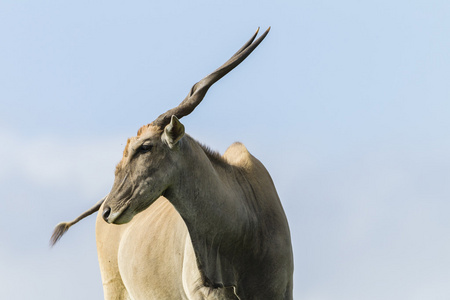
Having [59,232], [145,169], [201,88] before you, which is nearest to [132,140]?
[145,169]

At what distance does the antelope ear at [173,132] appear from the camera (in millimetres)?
7680

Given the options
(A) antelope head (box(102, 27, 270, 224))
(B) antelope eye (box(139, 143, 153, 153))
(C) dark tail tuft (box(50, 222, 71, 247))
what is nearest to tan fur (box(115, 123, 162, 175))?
(A) antelope head (box(102, 27, 270, 224))

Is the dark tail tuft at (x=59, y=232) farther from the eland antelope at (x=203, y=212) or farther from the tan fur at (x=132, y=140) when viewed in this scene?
the tan fur at (x=132, y=140)

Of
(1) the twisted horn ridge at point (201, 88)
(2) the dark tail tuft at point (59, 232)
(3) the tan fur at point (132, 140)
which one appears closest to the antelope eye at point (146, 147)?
(3) the tan fur at point (132, 140)

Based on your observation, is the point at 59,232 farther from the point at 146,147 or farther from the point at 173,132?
the point at 173,132

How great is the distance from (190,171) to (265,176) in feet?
3.80

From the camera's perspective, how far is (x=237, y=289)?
8.38 meters

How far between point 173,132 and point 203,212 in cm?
70

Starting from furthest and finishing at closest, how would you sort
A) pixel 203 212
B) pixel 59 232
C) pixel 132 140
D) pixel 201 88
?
pixel 59 232
pixel 201 88
pixel 203 212
pixel 132 140

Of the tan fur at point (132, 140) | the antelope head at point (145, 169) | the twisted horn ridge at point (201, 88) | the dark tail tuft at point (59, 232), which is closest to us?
the antelope head at point (145, 169)

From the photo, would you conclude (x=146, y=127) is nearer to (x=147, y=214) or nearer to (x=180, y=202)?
(x=180, y=202)

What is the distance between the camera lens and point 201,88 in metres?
8.15

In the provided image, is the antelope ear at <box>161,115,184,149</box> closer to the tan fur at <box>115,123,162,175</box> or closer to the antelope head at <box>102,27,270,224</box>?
the antelope head at <box>102,27,270,224</box>

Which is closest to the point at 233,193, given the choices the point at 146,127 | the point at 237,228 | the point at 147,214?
the point at 237,228
